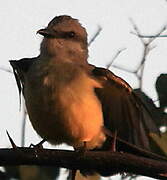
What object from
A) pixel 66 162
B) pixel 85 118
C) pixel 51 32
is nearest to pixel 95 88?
pixel 85 118

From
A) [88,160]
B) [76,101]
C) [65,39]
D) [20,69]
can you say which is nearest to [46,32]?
[65,39]

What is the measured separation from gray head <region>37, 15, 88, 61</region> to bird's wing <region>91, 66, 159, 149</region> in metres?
0.40

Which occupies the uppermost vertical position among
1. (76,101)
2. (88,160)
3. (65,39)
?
(65,39)

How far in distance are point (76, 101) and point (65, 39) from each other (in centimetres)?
94

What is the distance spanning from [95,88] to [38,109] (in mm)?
528

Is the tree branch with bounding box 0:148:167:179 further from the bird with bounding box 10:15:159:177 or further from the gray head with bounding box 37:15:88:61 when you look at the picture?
the gray head with bounding box 37:15:88:61

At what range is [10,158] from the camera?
205cm

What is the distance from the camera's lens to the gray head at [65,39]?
3.91 m

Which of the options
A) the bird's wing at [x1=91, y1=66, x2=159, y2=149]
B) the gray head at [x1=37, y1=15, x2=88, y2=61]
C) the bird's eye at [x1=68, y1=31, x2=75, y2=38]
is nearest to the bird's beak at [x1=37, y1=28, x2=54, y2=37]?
the gray head at [x1=37, y1=15, x2=88, y2=61]

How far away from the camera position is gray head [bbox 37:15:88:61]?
154 inches

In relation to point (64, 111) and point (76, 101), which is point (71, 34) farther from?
point (64, 111)

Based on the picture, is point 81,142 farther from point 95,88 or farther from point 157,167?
point 157,167

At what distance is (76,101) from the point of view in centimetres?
332

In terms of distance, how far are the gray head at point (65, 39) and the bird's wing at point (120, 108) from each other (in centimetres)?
40
